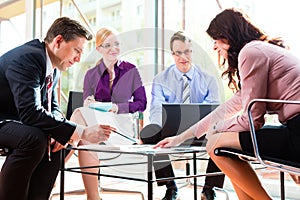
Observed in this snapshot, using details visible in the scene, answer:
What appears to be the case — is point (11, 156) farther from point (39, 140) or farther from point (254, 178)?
point (254, 178)

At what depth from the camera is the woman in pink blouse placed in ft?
4.82

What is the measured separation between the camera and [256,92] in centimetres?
158

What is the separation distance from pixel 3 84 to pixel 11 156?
36 centimetres

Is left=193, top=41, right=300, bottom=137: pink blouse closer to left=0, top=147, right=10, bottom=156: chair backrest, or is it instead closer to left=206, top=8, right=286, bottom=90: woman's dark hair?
left=206, top=8, right=286, bottom=90: woman's dark hair

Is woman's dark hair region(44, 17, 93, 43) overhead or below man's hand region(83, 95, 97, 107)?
overhead

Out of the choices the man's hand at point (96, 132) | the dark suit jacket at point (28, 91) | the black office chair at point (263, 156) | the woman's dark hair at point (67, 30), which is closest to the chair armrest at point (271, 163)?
the black office chair at point (263, 156)

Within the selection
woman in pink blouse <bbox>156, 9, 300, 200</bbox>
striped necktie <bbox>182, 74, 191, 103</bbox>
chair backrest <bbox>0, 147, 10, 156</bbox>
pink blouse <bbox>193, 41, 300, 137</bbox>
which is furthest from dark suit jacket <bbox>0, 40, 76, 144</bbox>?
striped necktie <bbox>182, 74, 191, 103</bbox>

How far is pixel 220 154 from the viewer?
162 cm

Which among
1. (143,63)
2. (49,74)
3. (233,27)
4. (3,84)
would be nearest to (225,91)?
(143,63)

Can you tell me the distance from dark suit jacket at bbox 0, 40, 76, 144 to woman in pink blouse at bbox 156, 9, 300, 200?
689 mm

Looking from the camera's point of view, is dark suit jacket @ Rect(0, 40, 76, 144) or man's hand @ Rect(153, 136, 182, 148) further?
man's hand @ Rect(153, 136, 182, 148)

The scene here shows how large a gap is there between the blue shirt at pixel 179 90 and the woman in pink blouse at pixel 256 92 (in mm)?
966

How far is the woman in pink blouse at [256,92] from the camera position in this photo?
1469 millimetres

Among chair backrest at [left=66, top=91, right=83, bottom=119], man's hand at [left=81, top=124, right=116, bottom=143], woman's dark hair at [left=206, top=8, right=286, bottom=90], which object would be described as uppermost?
woman's dark hair at [left=206, top=8, right=286, bottom=90]
